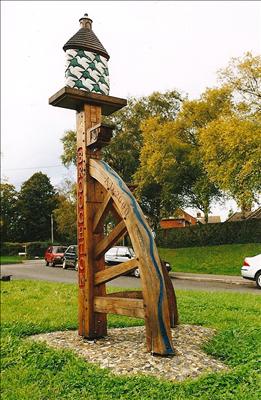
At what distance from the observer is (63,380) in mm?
3467

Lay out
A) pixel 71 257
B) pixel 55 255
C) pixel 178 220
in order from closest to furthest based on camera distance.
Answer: pixel 178 220
pixel 71 257
pixel 55 255

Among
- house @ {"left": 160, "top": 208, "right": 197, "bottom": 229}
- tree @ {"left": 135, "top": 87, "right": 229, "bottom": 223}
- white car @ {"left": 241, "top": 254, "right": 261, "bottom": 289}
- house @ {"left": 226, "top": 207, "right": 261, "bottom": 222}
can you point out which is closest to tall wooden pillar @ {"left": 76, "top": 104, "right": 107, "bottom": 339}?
house @ {"left": 226, "top": 207, "right": 261, "bottom": 222}

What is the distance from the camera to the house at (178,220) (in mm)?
6844

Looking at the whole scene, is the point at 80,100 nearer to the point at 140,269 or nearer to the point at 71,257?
the point at 140,269

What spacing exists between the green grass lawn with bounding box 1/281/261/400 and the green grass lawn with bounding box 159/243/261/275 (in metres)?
0.67

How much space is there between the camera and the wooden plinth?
14.7ft

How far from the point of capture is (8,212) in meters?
36.5

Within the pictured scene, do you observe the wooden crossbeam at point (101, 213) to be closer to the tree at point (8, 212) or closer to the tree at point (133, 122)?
the tree at point (133, 122)

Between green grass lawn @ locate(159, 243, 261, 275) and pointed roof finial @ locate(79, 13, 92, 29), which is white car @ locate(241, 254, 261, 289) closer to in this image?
green grass lawn @ locate(159, 243, 261, 275)

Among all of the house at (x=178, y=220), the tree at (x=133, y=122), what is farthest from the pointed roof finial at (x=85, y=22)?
the tree at (x=133, y=122)

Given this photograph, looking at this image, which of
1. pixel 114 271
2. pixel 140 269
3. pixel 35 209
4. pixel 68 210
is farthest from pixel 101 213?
pixel 35 209

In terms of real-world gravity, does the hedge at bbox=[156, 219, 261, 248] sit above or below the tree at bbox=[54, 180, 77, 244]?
below

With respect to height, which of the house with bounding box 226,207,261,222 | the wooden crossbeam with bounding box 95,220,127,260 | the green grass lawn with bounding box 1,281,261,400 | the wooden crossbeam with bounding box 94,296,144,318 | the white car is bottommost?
the green grass lawn with bounding box 1,281,261,400

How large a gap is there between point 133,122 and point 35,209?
2504 cm
